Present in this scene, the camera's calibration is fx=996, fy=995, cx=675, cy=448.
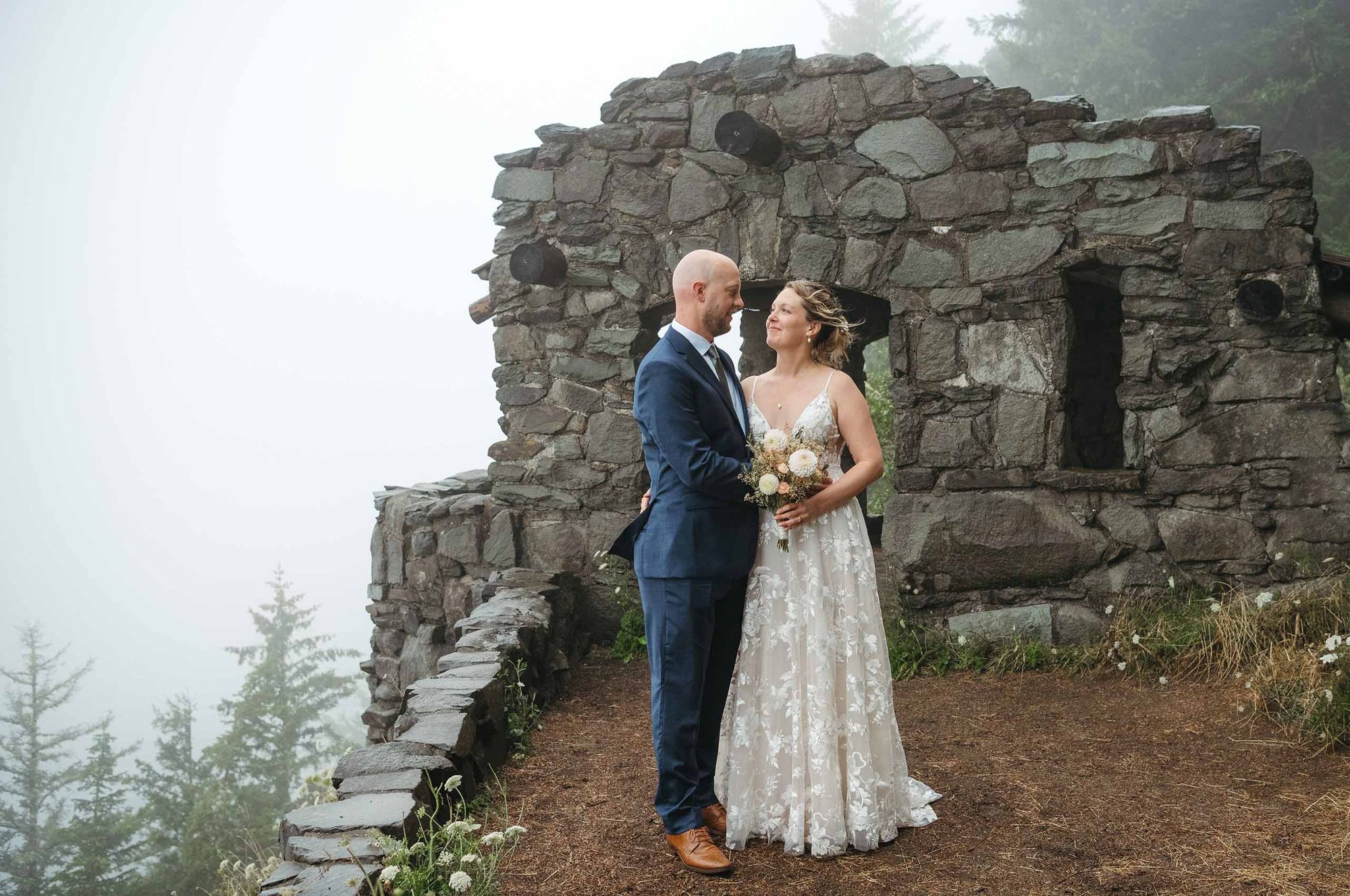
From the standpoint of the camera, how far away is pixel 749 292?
7.36 m

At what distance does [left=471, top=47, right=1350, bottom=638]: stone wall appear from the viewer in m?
5.03

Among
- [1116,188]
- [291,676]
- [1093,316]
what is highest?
[1116,188]

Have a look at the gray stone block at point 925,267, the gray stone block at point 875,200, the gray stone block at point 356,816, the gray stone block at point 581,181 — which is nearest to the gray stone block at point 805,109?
the gray stone block at point 875,200

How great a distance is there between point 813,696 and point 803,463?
0.72 meters

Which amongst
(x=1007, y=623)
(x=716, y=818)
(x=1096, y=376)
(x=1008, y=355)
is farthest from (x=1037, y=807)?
(x=1096, y=376)

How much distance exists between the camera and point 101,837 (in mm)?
17297

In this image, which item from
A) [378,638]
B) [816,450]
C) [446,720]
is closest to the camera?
[816,450]

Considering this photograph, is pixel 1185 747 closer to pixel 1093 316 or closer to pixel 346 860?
pixel 346 860

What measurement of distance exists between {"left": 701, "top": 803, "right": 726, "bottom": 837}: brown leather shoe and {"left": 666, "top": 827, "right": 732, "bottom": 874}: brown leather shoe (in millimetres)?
170

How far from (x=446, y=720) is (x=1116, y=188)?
423cm

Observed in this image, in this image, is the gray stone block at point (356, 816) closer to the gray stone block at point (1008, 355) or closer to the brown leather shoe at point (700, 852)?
the brown leather shoe at point (700, 852)

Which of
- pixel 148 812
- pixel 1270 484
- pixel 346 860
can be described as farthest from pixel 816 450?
pixel 148 812

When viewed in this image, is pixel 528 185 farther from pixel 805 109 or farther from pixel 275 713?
pixel 275 713

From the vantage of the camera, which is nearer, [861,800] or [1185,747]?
[861,800]
